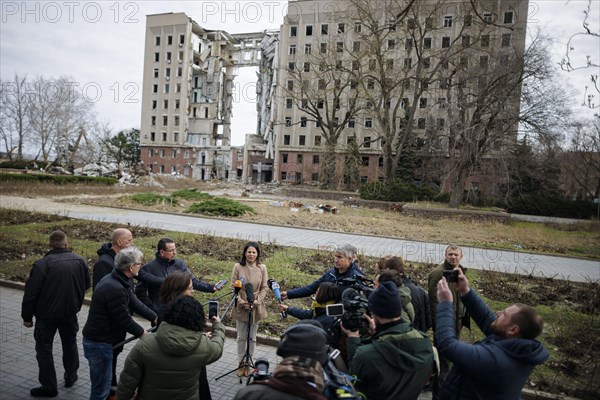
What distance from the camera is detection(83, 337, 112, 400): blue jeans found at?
4355 millimetres

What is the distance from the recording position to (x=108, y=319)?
14.2 feet

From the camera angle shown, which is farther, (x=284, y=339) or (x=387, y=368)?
(x=387, y=368)

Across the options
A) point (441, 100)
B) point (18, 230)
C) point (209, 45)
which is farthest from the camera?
point (209, 45)

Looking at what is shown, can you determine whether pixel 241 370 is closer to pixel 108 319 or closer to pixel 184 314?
pixel 108 319

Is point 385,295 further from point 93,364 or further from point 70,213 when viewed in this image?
point 70,213

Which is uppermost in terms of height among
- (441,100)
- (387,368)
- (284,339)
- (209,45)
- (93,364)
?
(209,45)

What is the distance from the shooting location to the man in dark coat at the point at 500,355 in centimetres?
290

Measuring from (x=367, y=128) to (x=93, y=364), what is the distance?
199 feet

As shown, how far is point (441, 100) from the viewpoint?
3356 cm

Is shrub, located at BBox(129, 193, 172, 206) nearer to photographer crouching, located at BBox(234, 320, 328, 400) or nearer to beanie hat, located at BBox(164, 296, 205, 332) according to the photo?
beanie hat, located at BBox(164, 296, 205, 332)

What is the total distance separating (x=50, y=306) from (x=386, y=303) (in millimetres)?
4085

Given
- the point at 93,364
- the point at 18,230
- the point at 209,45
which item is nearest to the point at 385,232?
the point at 18,230

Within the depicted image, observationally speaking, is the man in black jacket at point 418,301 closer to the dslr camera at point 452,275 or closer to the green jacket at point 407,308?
the green jacket at point 407,308

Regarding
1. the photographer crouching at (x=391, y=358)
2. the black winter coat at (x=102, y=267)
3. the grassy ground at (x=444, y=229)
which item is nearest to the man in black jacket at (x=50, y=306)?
the black winter coat at (x=102, y=267)
